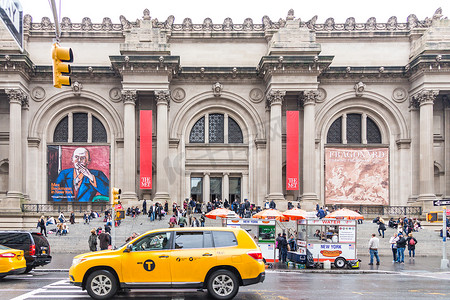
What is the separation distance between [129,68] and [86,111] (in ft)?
20.7

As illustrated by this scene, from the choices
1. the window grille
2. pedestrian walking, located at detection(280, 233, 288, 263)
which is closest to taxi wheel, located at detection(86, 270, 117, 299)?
pedestrian walking, located at detection(280, 233, 288, 263)

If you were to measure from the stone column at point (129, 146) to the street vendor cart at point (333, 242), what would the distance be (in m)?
20.9

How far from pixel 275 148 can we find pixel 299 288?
84.6 feet

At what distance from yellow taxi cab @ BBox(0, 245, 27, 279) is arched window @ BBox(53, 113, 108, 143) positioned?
87.2 feet

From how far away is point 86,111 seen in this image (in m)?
44.5

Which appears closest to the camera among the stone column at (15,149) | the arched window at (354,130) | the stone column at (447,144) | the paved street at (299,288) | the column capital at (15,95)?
the paved street at (299,288)

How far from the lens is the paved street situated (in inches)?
581

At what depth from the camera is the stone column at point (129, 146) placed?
4112cm

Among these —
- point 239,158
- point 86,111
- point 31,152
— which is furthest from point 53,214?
point 239,158

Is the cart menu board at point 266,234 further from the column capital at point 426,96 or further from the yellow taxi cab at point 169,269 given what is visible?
the column capital at point 426,96

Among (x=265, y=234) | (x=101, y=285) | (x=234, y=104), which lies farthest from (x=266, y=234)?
(x=234, y=104)

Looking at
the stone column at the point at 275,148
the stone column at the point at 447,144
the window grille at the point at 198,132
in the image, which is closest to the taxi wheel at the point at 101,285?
the stone column at the point at 275,148

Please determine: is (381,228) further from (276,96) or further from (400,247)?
(276,96)

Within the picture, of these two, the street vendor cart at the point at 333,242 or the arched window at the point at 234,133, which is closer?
the street vendor cart at the point at 333,242
